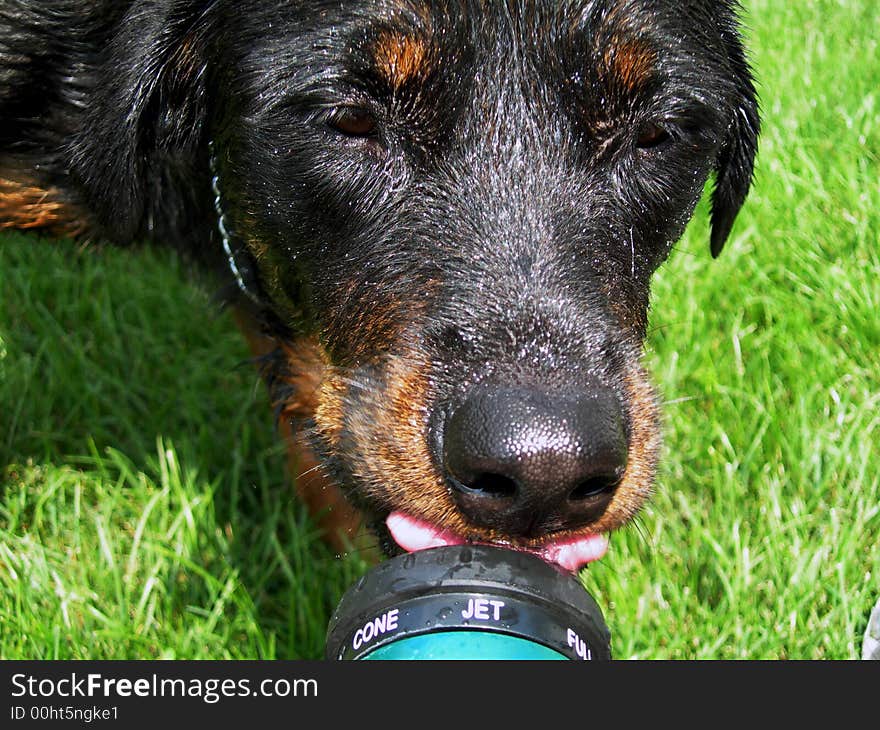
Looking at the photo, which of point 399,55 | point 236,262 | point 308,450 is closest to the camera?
point 399,55

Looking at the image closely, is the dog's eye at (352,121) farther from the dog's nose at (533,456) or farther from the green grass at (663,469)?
the green grass at (663,469)

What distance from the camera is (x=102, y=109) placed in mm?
3385

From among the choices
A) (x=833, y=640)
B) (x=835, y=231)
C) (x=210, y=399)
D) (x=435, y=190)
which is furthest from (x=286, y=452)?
(x=835, y=231)

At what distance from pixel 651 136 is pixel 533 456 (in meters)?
1.18

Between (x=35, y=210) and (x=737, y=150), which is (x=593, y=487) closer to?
(x=737, y=150)

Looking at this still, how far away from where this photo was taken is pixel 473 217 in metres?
2.88

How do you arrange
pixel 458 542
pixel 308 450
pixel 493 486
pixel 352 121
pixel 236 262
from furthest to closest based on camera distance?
pixel 236 262 < pixel 308 450 < pixel 352 121 < pixel 458 542 < pixel 493 486

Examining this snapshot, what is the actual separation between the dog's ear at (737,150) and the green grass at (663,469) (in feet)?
2.00

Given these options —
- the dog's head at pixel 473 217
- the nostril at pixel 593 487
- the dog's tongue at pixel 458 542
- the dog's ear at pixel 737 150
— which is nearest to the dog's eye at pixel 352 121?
the dog's head at pixel 473 217

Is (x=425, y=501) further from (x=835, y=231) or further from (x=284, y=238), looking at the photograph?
(x=835, y=231)

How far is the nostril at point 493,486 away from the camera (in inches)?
96.8

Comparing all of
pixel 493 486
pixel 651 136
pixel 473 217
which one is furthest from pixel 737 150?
pixel 493 486

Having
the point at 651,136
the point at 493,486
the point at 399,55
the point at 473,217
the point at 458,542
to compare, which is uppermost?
the point at 399,55

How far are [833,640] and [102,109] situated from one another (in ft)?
9.11
